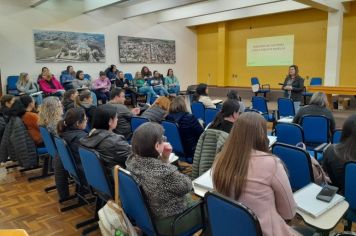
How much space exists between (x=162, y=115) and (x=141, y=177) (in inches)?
85.4

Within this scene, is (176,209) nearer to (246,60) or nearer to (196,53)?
(246,60)

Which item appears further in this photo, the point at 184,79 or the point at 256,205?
the point at 184,79

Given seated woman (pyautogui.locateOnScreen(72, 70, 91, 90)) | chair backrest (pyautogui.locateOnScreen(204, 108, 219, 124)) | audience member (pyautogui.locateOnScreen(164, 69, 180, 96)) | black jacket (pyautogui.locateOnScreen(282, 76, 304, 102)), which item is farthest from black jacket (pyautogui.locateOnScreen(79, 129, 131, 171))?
audience member (pyautogui.locateOnScreen(164, 69, 180, 96))

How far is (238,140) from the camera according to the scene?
1.43 meters

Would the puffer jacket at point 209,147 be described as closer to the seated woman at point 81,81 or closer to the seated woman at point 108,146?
the seated woman at point 108,146

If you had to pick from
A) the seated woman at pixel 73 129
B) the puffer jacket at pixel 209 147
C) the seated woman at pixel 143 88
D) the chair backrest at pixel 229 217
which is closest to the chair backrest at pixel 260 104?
the puffer jacket at pixel 209 147

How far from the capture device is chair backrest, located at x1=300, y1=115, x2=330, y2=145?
3.50 m

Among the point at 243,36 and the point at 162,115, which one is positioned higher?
the point at 243,36

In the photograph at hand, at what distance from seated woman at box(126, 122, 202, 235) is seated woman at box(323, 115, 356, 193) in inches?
41.8

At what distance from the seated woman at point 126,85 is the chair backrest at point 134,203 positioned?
7.93 m

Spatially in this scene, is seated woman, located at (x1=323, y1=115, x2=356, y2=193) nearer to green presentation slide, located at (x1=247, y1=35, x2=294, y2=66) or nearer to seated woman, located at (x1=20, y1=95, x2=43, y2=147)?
seated woman, located at (x1=20, y1=95, x2=43, y2=147)

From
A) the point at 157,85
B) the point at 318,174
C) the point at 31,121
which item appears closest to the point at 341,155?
the point at 318,174

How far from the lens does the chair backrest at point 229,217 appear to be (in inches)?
46.1

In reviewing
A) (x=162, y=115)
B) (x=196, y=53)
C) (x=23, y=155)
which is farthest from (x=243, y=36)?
(x=23, y=155)
